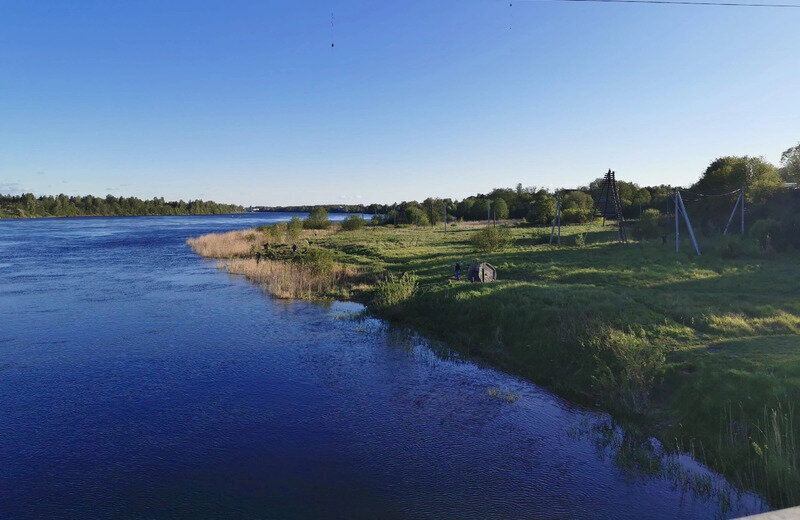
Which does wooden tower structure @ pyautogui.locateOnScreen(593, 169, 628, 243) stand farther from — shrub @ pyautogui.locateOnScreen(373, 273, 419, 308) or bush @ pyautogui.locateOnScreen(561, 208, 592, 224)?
bush @ pyautogui.locateOnScreen(561, 208, 592, 224)

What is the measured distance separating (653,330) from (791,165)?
138 feet

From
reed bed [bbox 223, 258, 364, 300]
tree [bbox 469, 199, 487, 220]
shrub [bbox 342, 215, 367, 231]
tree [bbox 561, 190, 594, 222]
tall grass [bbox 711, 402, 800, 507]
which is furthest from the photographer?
tree [bbox 469, 199, 487, 220]

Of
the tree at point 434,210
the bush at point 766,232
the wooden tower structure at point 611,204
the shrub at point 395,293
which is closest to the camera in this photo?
the shrub at point 395,293

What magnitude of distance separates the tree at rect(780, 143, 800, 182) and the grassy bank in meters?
17.2

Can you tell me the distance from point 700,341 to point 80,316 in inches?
1180

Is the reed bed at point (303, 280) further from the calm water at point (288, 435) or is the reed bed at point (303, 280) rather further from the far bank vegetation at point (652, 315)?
the calm water at point (288, 435)

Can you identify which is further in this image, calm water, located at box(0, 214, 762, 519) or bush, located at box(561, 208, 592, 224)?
bush, located at box(561, 208, 592, 224)

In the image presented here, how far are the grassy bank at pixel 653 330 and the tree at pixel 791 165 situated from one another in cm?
1724

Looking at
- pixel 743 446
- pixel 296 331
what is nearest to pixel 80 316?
pixel 296 331

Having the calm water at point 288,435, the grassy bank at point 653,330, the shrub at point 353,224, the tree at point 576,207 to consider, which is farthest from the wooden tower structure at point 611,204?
the shrub at point 353,224

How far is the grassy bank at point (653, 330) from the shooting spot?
34.4ft

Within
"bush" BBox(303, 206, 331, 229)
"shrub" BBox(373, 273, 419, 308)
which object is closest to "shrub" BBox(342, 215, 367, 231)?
"bush" BBox(303, 206, 331, 229)

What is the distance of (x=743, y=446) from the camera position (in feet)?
33.2

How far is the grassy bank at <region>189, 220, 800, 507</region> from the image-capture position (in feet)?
34.4
